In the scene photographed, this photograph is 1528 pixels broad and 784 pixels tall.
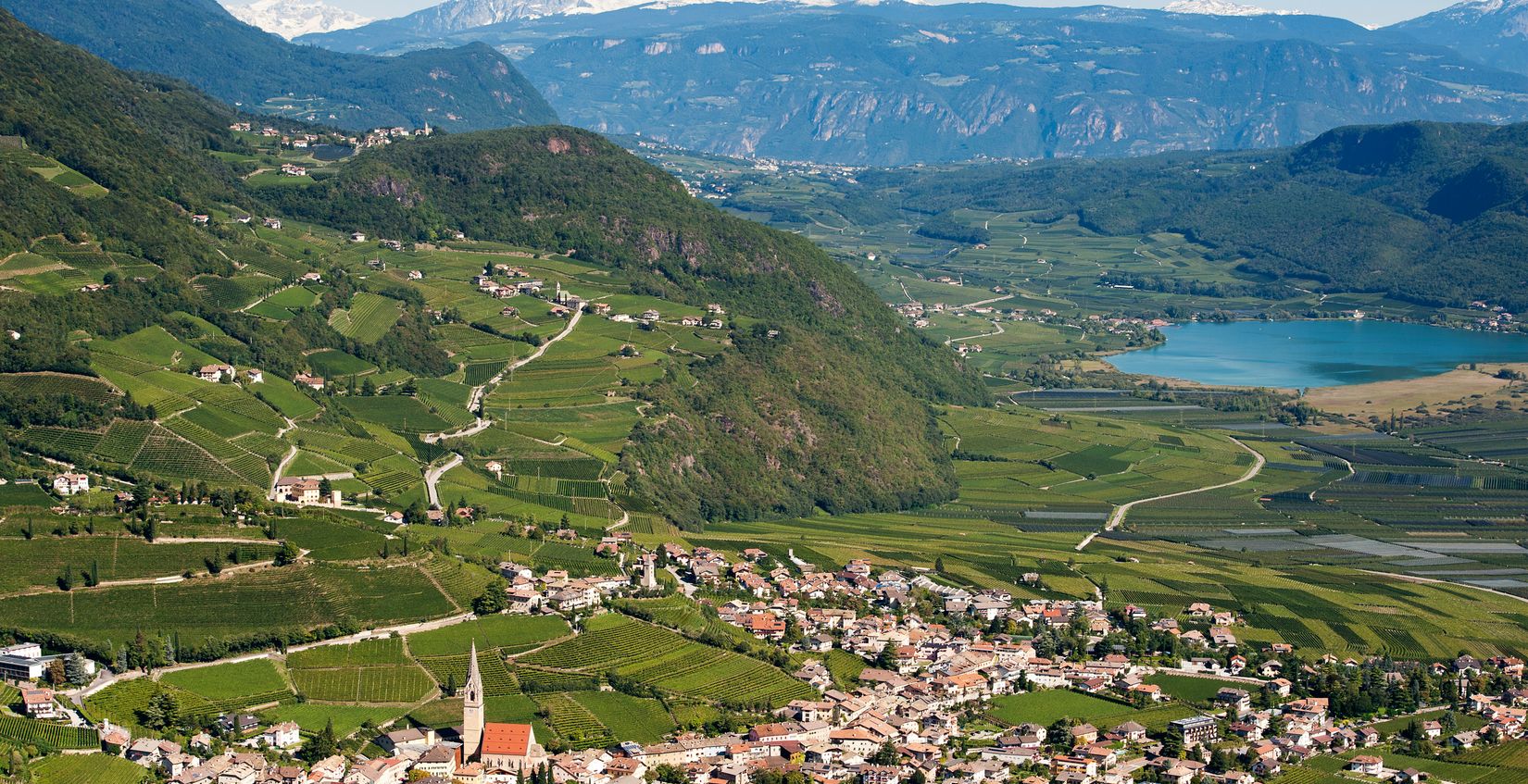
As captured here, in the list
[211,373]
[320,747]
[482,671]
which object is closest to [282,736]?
[320,747]

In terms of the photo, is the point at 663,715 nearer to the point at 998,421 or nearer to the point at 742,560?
the point at 742,560

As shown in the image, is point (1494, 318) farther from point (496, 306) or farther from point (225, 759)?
point (225, 759)

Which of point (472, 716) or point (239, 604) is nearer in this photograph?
point (472, 716)

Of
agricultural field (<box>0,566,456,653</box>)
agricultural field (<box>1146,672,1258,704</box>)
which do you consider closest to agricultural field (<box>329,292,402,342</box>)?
agricultural field (<box>0,566,456,653</box>)

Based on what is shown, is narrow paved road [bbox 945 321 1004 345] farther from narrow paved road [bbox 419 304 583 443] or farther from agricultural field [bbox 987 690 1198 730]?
agricultural field [bbox 987 690 1198 730]

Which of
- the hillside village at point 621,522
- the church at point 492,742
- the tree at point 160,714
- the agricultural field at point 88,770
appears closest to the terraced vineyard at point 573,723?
the hillside village at point 621,522

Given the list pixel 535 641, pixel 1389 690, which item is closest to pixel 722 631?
pixel 535 641
